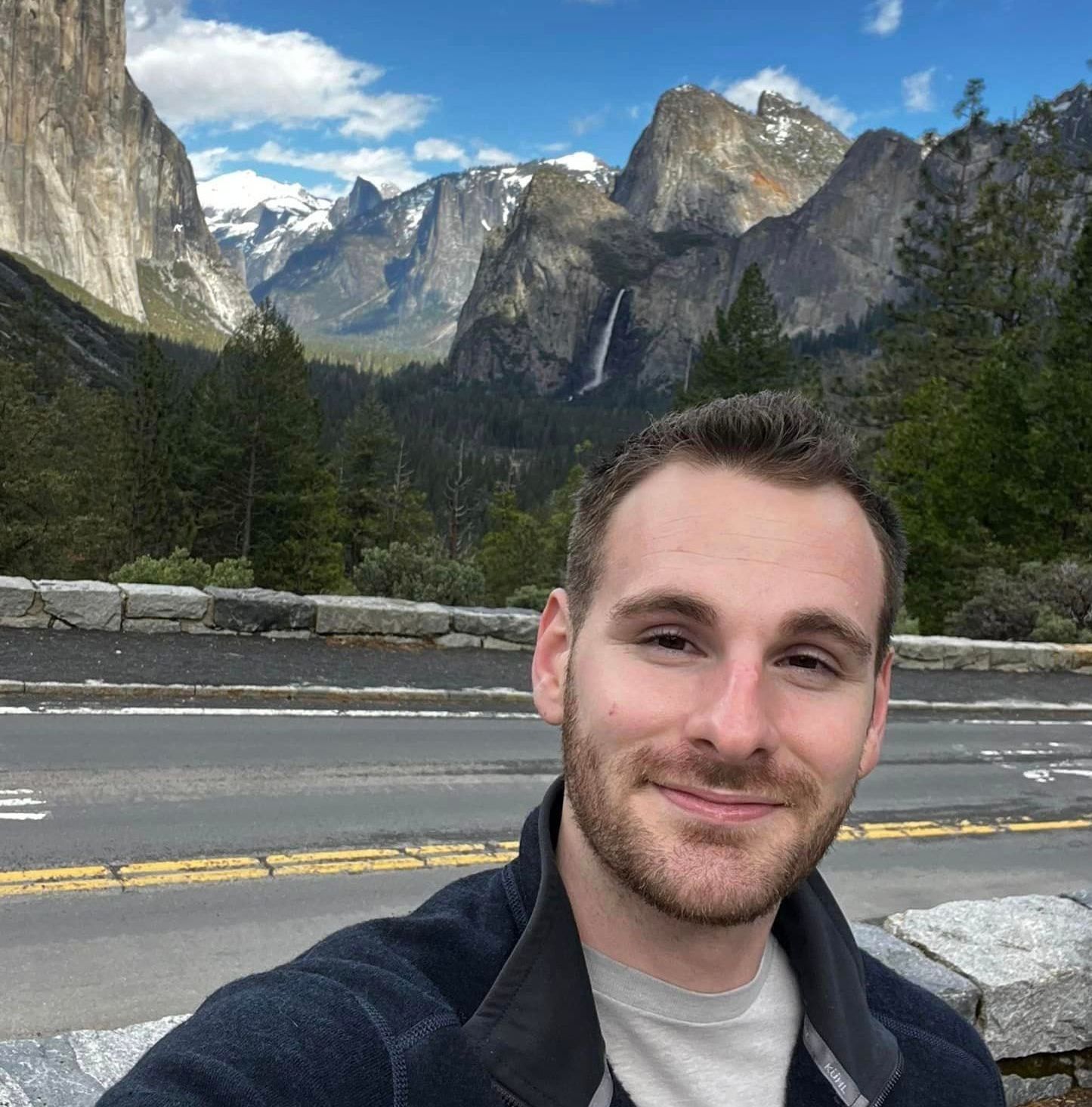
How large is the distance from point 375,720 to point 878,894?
17.1ft

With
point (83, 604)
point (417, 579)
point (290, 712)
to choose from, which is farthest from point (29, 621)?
point (417, 579)

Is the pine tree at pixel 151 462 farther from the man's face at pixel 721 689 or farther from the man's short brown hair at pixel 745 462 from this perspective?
the man's face at pixel 721 689

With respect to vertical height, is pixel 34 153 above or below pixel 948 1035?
above

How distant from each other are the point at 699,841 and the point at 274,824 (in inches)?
246

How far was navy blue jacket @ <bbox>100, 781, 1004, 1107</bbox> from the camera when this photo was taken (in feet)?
4.29

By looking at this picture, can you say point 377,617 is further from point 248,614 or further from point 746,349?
point 746,349

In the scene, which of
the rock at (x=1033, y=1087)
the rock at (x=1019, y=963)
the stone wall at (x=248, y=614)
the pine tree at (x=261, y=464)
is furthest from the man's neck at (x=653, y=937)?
the pine tree at (x=261, y=464)

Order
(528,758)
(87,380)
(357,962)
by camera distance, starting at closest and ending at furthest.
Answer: (357,962) < (528,758) < (87,380)

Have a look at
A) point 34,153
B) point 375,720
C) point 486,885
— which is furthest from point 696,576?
point 34,153

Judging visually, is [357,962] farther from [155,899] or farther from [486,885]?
[155,899]

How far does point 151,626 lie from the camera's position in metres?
12.7

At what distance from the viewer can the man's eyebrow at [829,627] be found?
5.94 ft

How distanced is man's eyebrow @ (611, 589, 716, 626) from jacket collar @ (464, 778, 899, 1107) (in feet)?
1.25

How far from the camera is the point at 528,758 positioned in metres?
9.91
